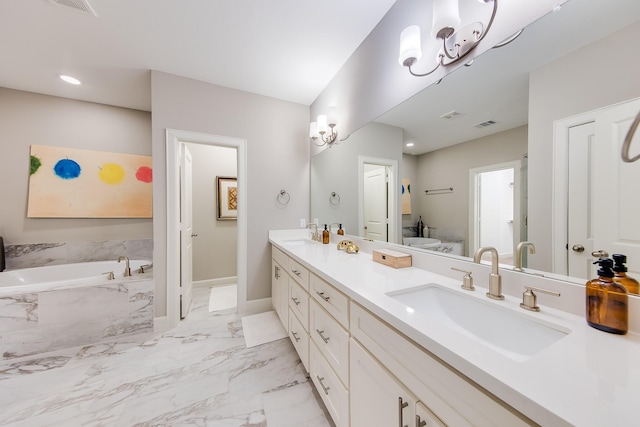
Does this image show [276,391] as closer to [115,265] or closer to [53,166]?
[115,265]

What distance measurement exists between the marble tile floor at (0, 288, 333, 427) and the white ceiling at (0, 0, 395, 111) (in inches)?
101

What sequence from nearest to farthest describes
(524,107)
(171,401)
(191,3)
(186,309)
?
(524,107) → (171,401) → (191,3) → (186,309)

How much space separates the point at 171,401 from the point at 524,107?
241 centimetres

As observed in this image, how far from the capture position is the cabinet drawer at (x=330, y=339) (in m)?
1.00

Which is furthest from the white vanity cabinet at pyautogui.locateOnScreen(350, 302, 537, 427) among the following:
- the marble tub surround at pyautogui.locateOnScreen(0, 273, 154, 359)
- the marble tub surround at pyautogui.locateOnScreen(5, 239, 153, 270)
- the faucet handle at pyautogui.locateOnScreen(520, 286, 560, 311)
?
the marble tub surround at pyautogui.locateOnScreen(5, 239, 153, 270)

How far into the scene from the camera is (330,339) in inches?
44.7

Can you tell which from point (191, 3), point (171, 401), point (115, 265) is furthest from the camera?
point (115, 265)

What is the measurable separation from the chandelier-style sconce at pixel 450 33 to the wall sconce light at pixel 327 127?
1.04 meters

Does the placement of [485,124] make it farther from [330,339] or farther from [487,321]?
[330,339]

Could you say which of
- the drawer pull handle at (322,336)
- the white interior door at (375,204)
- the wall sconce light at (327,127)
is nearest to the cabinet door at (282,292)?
the drawer pull handle at (322,336)

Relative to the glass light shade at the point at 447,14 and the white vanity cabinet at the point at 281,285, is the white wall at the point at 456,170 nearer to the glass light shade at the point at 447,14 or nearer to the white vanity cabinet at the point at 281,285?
the glass light shade at the point at 447,14

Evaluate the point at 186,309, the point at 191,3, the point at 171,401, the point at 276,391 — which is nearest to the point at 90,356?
the point at 186,309

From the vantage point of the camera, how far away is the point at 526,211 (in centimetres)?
87

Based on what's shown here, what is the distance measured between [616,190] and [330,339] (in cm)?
120
